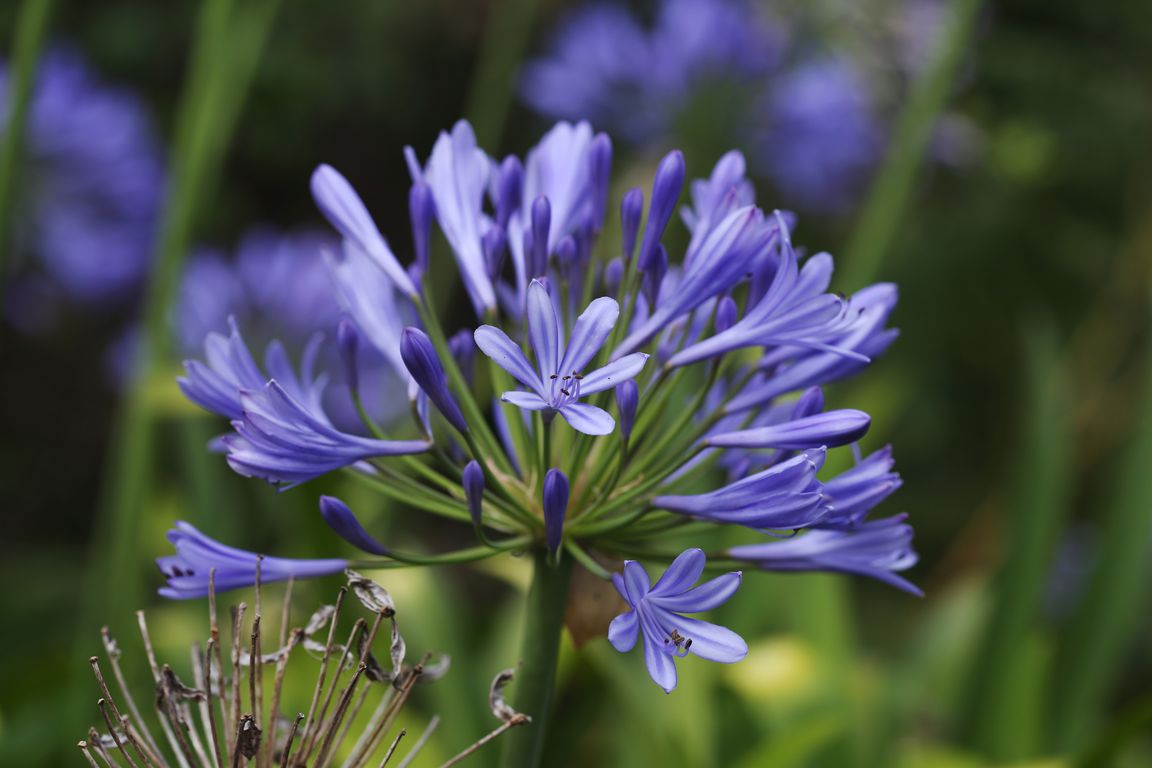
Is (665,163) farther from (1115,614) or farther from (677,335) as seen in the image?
(1115,614)

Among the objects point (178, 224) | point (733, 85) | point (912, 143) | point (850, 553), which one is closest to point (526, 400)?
point (850, 553)

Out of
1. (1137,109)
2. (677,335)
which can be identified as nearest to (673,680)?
(677,335)

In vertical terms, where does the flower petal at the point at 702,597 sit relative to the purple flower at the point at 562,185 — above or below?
below

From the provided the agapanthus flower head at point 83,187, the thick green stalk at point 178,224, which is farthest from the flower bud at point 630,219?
the agapanthus flower head at point 83,187

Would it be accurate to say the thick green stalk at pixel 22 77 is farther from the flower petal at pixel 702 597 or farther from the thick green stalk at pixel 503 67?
the flower petal at pixel 702 597

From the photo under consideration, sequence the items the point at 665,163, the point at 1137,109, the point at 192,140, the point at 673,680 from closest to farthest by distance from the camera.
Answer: the point at 673,680, the point at 665,163, the point at 192,140, the point at 1137,109

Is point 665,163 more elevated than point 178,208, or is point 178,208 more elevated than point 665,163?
point 665,163
